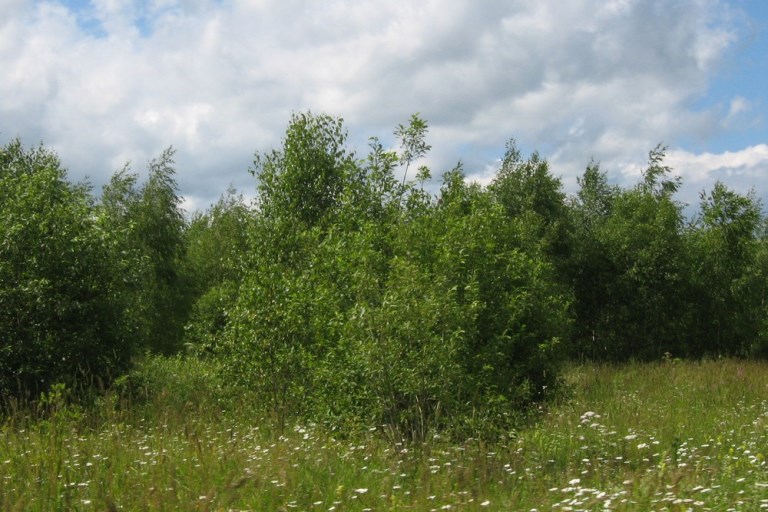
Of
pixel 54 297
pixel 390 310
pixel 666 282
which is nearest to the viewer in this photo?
pixel 390 310

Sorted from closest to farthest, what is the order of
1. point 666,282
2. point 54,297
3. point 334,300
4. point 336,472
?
point 336,472, point 334,300, point 54,297, point 666,282

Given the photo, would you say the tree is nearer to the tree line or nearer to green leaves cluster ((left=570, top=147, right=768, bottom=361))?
green leaves cluster ((left=570, top=147, right=768, bottom=361))

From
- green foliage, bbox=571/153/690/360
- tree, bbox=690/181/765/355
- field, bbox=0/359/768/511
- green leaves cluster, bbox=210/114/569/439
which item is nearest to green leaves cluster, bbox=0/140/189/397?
green leaves cluster, bbox=210/114/569/439

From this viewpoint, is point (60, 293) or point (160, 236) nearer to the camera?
point (60, 293)

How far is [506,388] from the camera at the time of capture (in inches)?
455

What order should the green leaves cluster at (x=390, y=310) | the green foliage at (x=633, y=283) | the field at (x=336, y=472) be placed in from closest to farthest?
the field at (x=336, y=472) < the green leaves cluster at (x=390, y=310) < the green foliage at (x=633, y=283)

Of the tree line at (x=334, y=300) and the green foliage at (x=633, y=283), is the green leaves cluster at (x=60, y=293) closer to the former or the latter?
the tree line at (x=334, y=300)

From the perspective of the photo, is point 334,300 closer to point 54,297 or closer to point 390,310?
point 390,310

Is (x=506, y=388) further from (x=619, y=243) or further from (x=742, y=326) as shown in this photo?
(x=742, y=326)

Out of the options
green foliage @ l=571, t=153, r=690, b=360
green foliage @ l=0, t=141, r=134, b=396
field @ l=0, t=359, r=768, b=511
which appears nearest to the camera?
field @ l=0, t=359, r=768, b=511

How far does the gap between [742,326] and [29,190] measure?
2639cm

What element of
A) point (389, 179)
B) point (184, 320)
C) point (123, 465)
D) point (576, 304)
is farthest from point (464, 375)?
point (184, 320)

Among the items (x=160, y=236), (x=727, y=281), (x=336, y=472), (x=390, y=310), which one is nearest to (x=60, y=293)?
(x=390, y=310)

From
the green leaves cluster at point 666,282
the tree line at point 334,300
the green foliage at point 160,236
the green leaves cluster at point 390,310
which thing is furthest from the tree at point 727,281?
the green foliage at point 160,236
